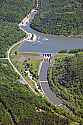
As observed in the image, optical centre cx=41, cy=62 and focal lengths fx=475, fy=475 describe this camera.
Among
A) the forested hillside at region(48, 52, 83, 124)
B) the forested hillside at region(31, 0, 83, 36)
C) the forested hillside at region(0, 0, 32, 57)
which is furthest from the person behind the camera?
the forested hillside at region(31, 0, 83, 36)

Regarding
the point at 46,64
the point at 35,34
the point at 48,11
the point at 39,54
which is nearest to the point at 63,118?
the point at 46,64

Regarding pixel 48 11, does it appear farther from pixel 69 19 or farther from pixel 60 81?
pixel 60 81

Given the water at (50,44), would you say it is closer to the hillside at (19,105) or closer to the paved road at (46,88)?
the paved road at (46,88)

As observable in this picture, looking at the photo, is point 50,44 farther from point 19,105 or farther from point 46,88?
point 19,105

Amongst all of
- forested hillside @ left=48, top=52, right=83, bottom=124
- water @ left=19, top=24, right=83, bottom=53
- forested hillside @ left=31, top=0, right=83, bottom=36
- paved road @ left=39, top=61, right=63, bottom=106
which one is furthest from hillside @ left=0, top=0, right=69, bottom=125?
forested hillside @ left=31, top=0, right=83, bottom=36

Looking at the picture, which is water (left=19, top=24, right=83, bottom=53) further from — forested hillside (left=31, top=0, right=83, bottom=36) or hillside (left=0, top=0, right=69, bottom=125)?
hillside (left=0, top=0, right=69, bottom=125)

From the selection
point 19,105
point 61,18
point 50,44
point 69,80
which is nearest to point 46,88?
point 69,80

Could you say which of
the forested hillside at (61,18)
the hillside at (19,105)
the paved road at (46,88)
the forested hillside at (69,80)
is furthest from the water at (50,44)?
the hillside at (19,105)
